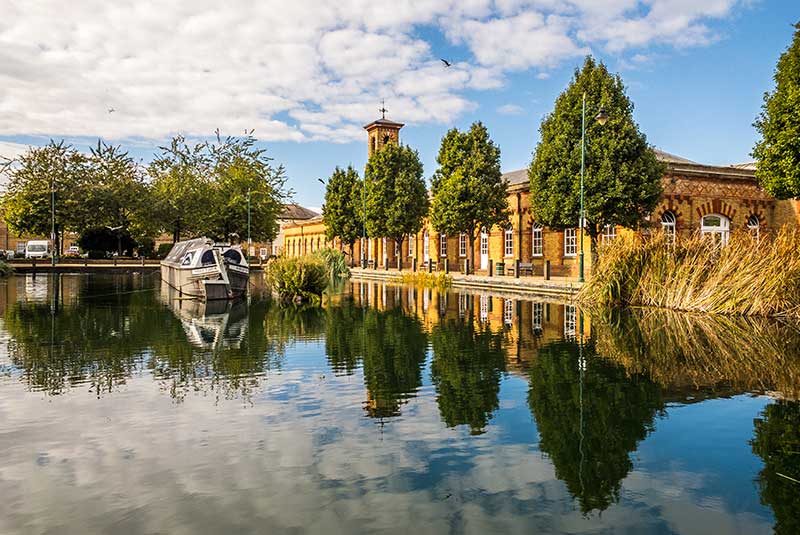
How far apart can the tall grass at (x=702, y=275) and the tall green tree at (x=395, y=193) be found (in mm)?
27302

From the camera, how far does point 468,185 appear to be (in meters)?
37.7

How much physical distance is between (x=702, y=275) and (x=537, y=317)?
4859 millimetres

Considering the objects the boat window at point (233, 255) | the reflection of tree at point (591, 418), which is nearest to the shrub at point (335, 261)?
the boat window at point (233, 255)

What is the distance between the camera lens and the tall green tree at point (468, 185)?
3794 cm

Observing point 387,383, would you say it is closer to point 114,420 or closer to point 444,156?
point 114,420

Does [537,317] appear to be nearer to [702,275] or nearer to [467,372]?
[702,275]

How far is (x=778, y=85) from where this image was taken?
24828 mm

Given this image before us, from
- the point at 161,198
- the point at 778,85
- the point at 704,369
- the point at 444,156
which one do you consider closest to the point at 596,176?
the point at 778,85

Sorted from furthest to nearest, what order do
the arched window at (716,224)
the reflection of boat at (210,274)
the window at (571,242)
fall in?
1. the window at (571,242)
2. the arched window at (716,224)
3. the reflection of boat at (210,274)

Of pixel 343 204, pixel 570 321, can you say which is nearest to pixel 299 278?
pixel 570 321

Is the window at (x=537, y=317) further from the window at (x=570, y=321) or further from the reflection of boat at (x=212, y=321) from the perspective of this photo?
the reflection of boat at (x=212, y=321)

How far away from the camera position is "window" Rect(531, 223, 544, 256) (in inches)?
1560

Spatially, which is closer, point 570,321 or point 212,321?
point 570,321

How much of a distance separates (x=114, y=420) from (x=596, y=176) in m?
25.2
